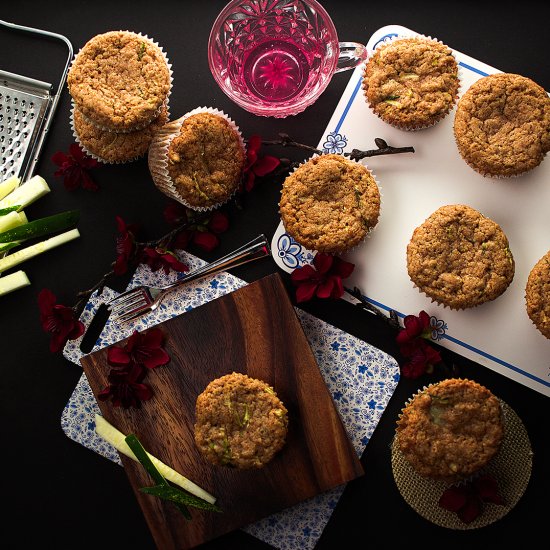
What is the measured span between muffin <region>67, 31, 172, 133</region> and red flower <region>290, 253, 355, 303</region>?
3.55 feet

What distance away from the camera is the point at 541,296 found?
11.0ft

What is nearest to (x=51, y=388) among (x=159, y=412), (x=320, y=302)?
(x=159, y=412)

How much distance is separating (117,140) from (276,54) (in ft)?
3.18

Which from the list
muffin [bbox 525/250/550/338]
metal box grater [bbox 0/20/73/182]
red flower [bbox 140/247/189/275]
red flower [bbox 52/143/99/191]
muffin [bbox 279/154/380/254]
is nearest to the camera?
muffin [bbox 525/250/550/338]

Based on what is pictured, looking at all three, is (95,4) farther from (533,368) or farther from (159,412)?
(533,368)

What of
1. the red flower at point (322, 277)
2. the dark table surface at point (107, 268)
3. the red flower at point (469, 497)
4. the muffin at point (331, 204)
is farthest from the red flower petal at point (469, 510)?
the muffin at point (331, 204)

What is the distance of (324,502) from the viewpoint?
3.71m

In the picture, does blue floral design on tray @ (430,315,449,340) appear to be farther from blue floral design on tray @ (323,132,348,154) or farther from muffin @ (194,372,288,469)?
blue floral design on tray @ (323,132,348,154)

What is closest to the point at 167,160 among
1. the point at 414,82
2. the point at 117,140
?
the point at 117,140

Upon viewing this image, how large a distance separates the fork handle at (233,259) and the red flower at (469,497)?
1.55 meters

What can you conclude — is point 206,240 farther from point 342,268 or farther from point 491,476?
point 491,476

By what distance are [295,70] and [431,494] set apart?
2349mm

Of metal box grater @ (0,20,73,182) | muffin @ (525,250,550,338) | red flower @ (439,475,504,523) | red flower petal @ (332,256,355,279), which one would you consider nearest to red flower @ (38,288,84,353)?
metal box grater @ (0,20,73,182)

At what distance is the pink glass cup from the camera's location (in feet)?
11.9
